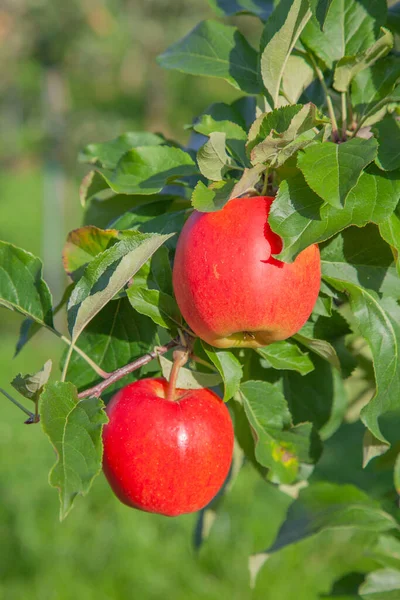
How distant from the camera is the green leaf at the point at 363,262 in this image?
2.99 ft

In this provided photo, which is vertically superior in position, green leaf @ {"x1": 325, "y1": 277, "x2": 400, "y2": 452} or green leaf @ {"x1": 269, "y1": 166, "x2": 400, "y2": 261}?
green leaf @ {"x1": 269, "y1": 166, "x2": 400, "y2": 261}

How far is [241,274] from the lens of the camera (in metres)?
0.79

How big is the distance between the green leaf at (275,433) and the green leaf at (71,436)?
9.8 inches

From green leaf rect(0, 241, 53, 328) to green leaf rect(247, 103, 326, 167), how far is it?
311mm

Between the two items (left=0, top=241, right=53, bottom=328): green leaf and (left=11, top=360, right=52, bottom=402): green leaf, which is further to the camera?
(left=0, top=241, right=53, bottom=328): green leaf

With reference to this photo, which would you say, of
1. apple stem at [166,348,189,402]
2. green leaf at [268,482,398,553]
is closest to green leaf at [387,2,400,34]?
apple stem at [166,348,189,402]

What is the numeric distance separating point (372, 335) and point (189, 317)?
224mm

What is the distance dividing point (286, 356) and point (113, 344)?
0.22 meters

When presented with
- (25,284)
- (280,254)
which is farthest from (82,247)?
(280,254)

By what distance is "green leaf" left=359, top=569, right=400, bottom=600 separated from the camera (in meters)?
1.10

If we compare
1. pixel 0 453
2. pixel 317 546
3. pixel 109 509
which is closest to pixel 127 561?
pixel 109 509

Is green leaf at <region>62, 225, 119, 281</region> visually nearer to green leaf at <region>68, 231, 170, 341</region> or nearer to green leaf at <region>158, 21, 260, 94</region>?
green leaf at <region>68, 231, 170, 341</region>

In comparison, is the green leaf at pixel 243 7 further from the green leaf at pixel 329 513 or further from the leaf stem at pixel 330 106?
the green leaf at pixel 329 513

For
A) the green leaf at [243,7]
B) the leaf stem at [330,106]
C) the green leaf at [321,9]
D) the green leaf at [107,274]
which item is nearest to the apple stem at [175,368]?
the green leaf at [107,274]
